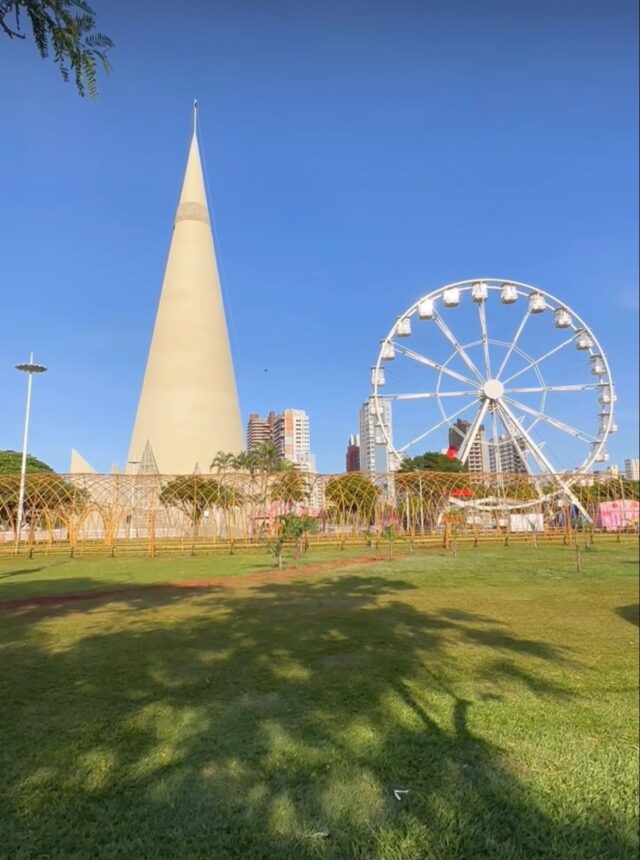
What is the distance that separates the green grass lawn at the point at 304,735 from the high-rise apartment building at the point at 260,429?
1612 mm

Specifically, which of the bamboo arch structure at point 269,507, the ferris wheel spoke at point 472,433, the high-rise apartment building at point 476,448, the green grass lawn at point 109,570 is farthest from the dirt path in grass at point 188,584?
the high-rise apartment building at point 476,448

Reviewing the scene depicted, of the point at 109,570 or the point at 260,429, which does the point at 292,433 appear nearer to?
the point at 260,429

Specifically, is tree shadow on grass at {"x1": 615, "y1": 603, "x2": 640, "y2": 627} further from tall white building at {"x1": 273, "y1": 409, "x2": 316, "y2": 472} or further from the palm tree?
the palm tree

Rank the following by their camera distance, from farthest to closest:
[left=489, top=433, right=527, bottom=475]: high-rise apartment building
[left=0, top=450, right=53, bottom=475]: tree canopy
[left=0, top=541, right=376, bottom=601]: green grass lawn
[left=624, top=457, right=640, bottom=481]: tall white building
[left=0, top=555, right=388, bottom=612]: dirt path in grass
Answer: [left=489, top=433, right=527, bottom=475]: high-rise apartment building, [left=624, top=457, right=640, bottom=481]: tall white building, [left=0, top=555, right=388, bottom=612]: dirt path in grass, [left=0, top=450, right=53, bottom=475]: tree canopy, [left=0, top=541, right=376, bottom=601]: green grass lawn

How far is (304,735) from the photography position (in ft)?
10.2

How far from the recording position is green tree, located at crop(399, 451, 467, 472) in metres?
19.2

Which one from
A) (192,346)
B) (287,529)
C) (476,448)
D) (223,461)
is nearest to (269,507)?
(287,529)

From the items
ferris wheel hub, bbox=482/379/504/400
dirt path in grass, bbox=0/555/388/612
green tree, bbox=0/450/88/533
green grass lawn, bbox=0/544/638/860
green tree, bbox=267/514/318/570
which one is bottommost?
green grass lawn, bbox=0/544/638/860

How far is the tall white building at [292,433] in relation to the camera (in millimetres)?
3885

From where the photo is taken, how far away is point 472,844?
7.36 feet

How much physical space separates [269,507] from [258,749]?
8.19m

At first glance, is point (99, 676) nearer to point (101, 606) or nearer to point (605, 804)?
point (101, 606)

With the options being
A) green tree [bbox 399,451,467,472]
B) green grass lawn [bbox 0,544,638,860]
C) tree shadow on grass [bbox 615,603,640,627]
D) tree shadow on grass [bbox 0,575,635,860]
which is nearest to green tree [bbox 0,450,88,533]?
green grass lawn [bbox 0,544,638,860]

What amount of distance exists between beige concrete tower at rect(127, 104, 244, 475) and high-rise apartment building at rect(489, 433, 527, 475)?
59.2 ft
